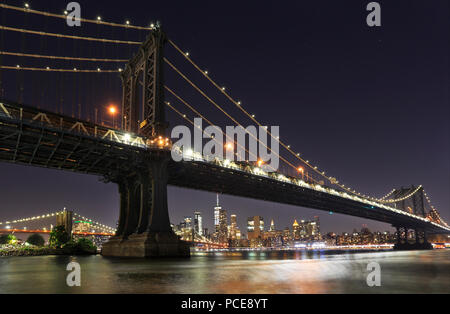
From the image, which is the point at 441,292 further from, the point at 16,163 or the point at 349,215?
the point at 349,215

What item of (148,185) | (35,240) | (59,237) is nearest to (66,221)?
(59,237)

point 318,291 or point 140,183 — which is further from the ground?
point 140,183

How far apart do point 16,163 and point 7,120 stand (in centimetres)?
1322

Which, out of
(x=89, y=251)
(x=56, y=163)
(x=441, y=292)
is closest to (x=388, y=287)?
→ (x=441, y=292)

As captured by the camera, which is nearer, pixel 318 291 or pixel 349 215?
pixel 318 291

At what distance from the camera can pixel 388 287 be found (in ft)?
41.8

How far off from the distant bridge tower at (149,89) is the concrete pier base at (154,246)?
12.1 m

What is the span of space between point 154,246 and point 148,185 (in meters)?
8.48

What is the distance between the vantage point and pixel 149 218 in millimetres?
42125
